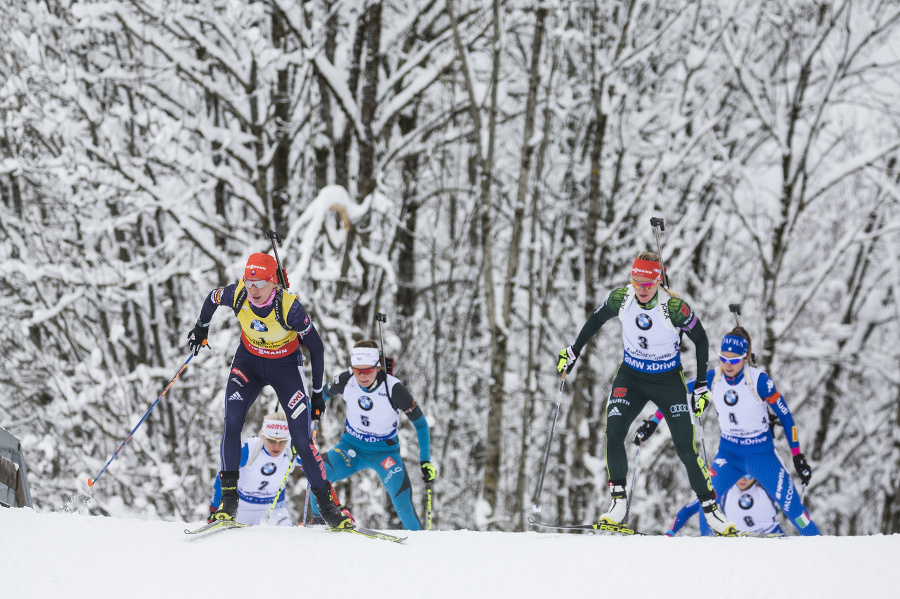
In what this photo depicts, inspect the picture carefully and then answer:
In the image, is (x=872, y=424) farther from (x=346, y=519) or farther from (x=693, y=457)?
(x=346, y=519)

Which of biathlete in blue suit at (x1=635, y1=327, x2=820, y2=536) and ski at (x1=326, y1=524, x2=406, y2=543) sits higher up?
biathlete in blue suit at (x1=635, y1=327, x2=820, y2=536)

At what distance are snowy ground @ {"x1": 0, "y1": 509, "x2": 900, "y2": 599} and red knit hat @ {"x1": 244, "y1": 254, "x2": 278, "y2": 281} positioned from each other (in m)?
1.78

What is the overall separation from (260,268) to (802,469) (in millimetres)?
5068

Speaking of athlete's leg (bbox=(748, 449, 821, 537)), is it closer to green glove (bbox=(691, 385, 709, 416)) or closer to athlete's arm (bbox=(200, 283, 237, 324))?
green glove (bbox=(691, 385, 709, 416))

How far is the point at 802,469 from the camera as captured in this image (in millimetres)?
6488

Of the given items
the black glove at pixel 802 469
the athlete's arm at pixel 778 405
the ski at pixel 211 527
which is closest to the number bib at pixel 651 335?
the athlete's arm at pixel 778 405

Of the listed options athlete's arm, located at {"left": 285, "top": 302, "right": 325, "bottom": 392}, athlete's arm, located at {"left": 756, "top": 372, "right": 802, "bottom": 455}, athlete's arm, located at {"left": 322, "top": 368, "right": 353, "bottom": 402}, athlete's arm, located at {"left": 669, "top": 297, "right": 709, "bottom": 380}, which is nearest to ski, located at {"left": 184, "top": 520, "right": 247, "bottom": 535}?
athlete's arm, located at {"left": 285, "top": 302, "right": 325, "bottom": 392}

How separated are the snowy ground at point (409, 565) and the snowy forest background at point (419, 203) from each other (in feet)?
12.7

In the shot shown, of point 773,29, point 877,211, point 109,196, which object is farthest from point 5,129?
point 877,211

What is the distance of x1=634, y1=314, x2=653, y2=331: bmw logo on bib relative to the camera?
5328mm

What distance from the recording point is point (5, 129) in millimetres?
11125

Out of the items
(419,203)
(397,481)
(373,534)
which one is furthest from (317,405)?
(419,203)

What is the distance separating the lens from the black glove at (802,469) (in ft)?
21.1

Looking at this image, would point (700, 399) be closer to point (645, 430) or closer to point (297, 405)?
point (645, 430)
